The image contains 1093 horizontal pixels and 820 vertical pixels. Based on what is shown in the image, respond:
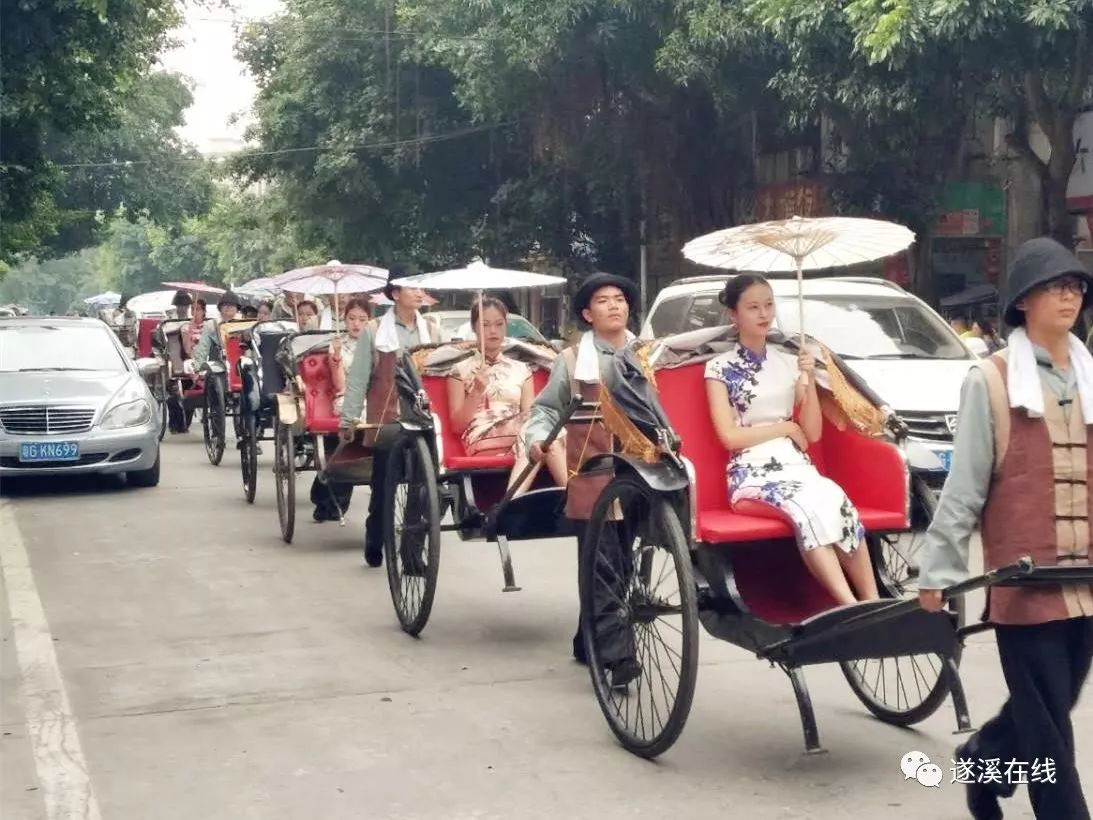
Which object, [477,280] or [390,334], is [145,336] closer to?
[390,334]

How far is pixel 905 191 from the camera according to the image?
2250 cm

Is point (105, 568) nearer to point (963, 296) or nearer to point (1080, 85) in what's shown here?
point (1080, 85)

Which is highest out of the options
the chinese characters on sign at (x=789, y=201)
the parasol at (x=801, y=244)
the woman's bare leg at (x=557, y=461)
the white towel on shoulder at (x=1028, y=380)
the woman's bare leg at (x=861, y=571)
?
the chinese characters on sign at (x=789, y=201)

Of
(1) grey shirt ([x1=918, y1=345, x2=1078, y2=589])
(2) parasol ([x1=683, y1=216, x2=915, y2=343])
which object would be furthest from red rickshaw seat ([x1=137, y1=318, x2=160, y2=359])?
(1) grey shirt ([x1=918, y1=345, x2=1078, y2=589])

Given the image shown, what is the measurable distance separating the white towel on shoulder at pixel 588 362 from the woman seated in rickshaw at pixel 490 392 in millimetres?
1162

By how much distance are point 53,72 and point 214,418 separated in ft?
12.5

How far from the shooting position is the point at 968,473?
379 centimetres

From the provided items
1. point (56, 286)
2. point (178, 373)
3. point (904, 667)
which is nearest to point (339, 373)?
point (904, 667)

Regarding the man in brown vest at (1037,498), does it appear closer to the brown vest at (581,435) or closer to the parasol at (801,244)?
the parasol at (801,244)

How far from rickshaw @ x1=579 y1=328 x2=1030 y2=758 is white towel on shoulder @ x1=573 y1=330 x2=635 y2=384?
1.99 ft

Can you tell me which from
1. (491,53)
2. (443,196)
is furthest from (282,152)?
(491,53)

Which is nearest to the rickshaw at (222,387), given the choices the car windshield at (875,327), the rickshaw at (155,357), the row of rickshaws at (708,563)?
the rickshaw at (155,357)

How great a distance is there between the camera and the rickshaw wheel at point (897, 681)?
17.3 feet

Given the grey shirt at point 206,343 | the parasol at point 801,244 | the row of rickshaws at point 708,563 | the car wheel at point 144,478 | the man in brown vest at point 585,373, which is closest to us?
the row of rickshaws at point 708,563
